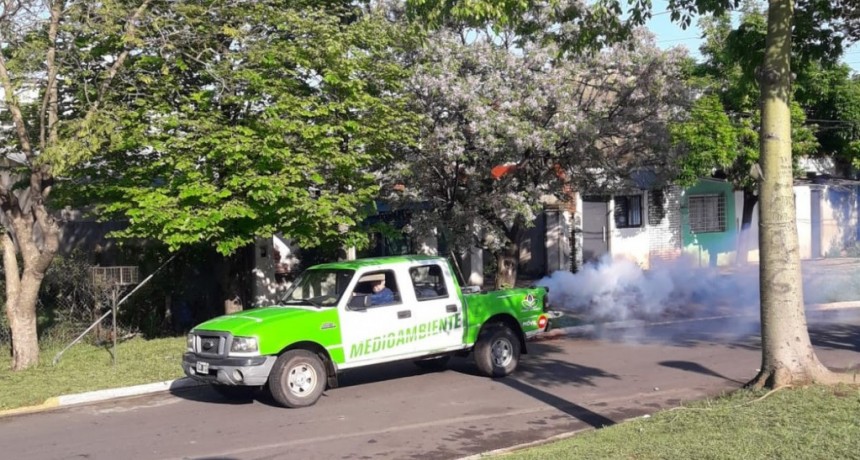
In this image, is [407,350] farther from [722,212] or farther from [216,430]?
[722,212]

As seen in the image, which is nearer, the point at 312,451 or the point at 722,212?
the point at 312,451

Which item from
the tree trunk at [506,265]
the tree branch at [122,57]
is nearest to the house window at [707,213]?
the tree trunk at [506,265]

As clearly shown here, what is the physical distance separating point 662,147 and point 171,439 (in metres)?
11.9

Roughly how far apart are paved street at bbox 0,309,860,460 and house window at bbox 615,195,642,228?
13.7 meters

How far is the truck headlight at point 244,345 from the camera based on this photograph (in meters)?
9.83

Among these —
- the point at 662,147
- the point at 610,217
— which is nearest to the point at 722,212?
the point at 610,217

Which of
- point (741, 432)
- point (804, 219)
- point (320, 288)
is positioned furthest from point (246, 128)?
→ point (804, 219)

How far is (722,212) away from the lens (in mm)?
30078

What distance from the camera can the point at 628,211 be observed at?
2778cm

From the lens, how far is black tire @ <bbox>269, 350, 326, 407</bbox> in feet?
32.8

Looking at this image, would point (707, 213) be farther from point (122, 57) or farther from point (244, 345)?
point (244, 345)

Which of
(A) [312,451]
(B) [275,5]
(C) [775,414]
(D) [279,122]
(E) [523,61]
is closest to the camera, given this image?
(C) [775,414]

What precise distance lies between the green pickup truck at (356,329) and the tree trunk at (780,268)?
394cm

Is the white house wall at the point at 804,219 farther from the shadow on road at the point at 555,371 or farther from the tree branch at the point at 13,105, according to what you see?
the tree branch at the point at 13,105
